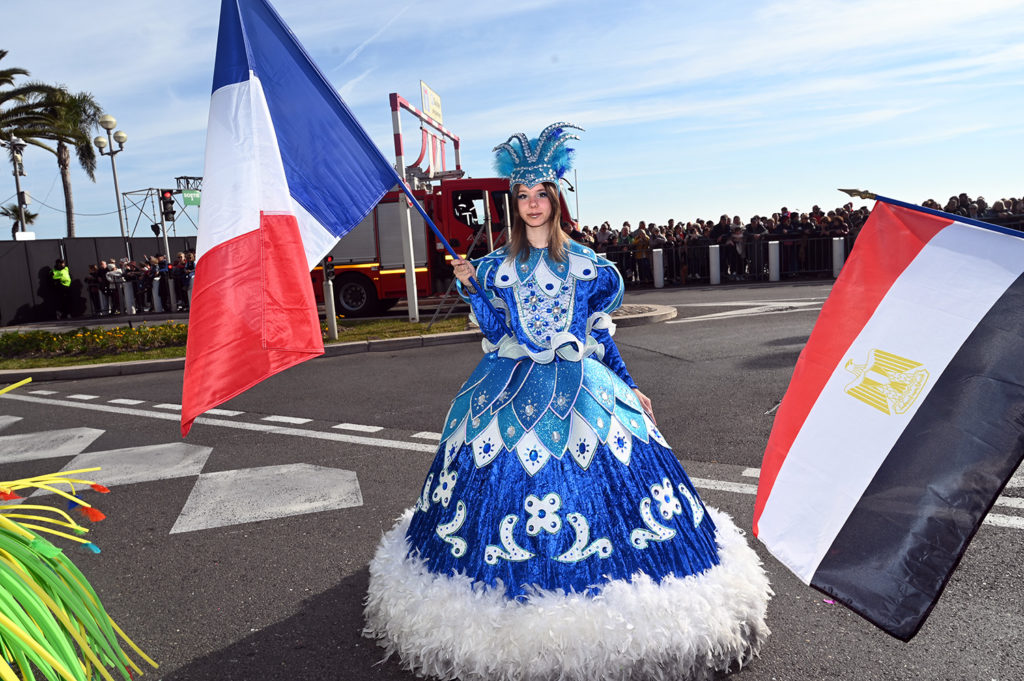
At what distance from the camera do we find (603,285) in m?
3.12

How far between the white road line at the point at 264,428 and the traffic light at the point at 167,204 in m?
14.8

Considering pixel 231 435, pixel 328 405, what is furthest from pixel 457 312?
pixel 231 435

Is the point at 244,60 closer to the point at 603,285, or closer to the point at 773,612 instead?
the point at 603,285

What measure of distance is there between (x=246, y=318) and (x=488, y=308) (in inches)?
47.0

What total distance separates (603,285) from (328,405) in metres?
5.21

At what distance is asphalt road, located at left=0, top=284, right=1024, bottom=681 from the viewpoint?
288 cm

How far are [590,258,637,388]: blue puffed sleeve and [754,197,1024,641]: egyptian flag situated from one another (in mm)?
977

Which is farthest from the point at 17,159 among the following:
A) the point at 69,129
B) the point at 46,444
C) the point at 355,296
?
the point at 46,444

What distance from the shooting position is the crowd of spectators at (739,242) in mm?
19547

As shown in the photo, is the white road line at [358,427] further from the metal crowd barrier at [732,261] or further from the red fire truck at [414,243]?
the metal crowd barrier at [732,261]

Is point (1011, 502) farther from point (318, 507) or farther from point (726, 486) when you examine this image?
point (318, 507)

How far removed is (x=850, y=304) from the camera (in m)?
2.19

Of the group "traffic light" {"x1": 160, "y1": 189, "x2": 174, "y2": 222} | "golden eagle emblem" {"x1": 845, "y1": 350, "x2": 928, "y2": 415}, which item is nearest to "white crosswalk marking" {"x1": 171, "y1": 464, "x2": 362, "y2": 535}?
"golden eagle emblem" {"x1": 845, "y1": 350, "x2": 928, "y2": 415}

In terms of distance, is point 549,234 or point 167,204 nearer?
point 549,234
